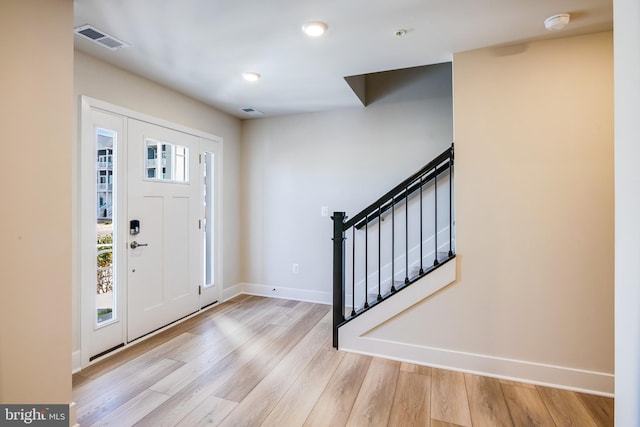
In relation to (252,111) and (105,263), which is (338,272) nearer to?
(105,263)

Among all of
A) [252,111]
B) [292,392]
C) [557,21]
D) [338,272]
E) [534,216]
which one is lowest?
[292,392]

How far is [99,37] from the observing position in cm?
215

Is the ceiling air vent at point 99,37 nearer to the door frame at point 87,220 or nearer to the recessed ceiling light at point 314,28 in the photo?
the door frame at point 87,220

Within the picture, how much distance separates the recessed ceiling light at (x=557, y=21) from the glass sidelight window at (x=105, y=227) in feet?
11.3

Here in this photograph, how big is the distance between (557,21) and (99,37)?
315 centimetres

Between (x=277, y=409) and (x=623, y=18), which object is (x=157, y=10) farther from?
(x=277, y=409)

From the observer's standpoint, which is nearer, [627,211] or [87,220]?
[627,211]

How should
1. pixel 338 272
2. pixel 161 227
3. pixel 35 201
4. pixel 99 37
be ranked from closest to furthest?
pixel 35 201 < pixel 99 37 < pixel 338 272 < pixel 161 227

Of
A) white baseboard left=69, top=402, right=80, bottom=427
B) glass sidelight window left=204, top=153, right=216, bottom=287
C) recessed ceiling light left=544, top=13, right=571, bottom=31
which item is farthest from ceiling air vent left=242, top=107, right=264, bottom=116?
white baseboard left=69, top=402, right=80, bottom=427

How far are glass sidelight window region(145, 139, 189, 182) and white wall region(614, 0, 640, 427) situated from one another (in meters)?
3.38

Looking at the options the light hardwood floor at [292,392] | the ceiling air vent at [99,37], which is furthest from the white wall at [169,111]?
the light hardwood floor at [292,392]

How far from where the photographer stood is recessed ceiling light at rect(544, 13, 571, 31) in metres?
1.88

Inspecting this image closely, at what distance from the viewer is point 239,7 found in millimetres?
1830

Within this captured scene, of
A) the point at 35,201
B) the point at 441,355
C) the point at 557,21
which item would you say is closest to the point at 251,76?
the point at 35,201
